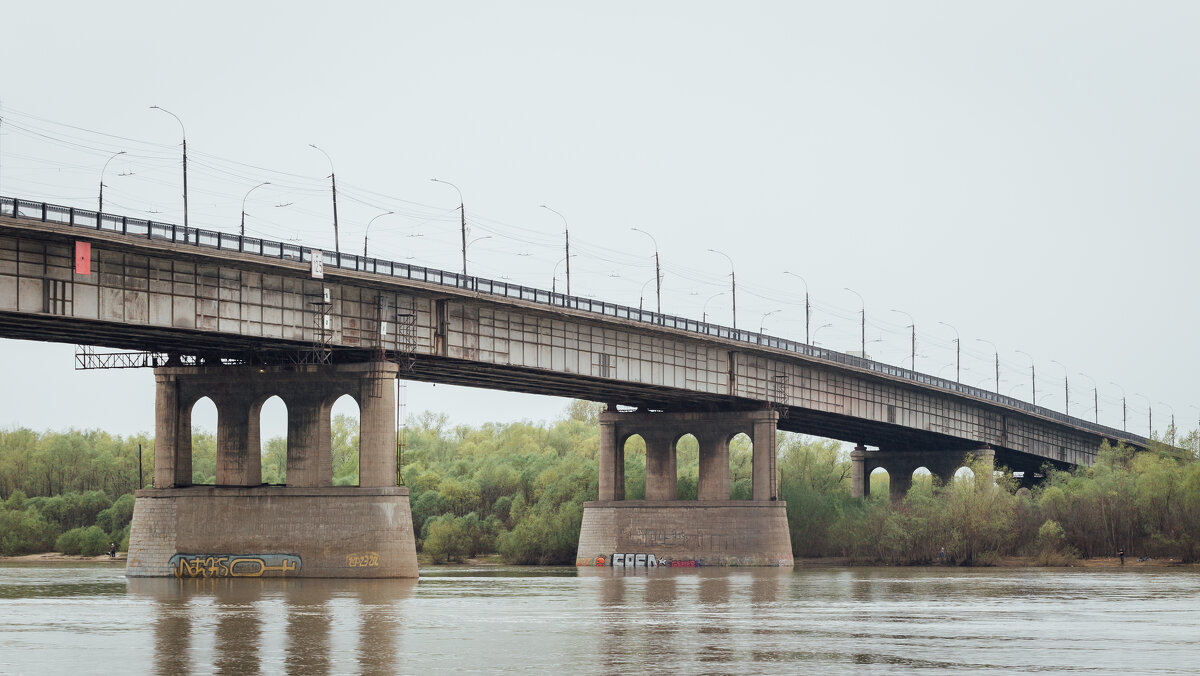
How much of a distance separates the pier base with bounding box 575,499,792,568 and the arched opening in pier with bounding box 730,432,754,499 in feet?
27.8

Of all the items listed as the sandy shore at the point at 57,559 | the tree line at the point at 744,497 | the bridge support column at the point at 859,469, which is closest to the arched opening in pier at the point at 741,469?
the tree line at the point at 744,497

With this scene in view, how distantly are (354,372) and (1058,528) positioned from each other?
59.2 metres

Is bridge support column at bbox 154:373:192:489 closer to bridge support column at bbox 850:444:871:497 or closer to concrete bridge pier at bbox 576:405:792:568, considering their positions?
concrete bridge pier at bbox 576:405:792:568

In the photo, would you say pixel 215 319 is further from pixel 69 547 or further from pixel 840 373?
pixel 69 547

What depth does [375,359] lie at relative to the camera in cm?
7888

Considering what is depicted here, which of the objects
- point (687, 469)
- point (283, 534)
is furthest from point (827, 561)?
point (283, 534)

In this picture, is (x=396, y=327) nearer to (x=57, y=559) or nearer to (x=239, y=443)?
(x=239, y=443)

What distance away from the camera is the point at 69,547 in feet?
491

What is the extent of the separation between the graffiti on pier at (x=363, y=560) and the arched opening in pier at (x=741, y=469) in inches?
1884

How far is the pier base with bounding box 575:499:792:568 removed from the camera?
361ft

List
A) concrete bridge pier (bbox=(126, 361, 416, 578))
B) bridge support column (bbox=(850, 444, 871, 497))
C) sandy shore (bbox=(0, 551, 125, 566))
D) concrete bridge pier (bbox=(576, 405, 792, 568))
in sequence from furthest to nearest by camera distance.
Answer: bridge support column (bbox=(850, 444, 871, 497)) < sandy shore (bbox=(0, 551, 125, 566)) < concrete bridge pier (bbox=(576, 405, 792, 568)) < concrete bridge pier (bbox=(126, 361, 416, 578))

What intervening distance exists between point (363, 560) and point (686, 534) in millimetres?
41672

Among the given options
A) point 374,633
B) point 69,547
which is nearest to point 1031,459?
point 69,547

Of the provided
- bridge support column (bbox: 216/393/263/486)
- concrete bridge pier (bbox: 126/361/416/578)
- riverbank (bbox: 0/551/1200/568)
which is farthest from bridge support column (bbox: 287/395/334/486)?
riverbank (bbox: 0/551/1200/568)
